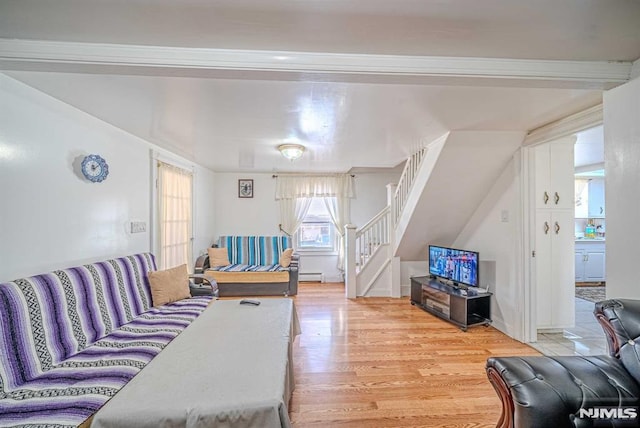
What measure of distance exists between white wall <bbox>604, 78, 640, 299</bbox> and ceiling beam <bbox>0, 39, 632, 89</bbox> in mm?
148

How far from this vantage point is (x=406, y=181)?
4.30 metres

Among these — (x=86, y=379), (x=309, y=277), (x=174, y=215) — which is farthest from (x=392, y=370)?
(x=309, y=277)

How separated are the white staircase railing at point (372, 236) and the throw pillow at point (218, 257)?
2.24 meters

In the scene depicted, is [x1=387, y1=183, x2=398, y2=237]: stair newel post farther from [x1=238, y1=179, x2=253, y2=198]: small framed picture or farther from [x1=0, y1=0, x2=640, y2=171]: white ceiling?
[x1=238, y1=179, x2=253, y2=198]: small framed picture

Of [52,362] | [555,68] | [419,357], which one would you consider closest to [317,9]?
[555,68]

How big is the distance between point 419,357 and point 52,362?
269 cm

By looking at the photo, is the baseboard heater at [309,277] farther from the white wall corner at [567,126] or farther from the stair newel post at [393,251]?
the white wall corner at [567,126]

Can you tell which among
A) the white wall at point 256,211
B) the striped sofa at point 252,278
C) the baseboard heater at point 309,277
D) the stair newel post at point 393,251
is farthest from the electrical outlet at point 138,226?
the stair newel post at point 393,251

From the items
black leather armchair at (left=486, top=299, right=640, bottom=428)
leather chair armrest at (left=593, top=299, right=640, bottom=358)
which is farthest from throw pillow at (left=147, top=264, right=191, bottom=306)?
leather chair armrest at (left=593, top=299, right=640, bottom=358)

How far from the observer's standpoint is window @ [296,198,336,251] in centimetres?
611

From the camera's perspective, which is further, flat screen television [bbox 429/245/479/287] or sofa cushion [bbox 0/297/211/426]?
flat screen television [bbox 429/245/479/287]

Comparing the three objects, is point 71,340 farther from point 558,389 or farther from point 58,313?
point 558,389

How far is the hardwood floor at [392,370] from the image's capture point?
6.48 feet

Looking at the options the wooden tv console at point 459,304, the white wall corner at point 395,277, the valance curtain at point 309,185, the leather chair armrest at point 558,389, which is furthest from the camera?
the valance curtain at point 309,185
